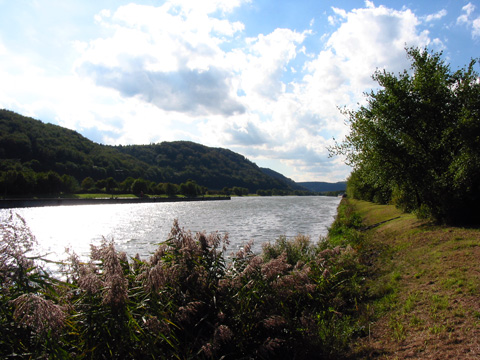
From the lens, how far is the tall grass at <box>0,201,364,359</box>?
4047 mm

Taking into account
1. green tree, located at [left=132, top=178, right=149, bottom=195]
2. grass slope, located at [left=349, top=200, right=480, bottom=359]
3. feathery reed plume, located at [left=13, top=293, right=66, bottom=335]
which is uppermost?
green tree, located at [left=132, top=178, right=149, bottom=195]

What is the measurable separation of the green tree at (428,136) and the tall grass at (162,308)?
39.5 ft

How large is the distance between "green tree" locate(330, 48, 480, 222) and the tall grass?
12030 mm

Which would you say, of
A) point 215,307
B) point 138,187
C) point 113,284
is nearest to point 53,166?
point 138,187

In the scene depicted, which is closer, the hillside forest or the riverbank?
the riverbank

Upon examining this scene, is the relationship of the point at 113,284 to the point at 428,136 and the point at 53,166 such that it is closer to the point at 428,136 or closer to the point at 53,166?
the point at 428,136

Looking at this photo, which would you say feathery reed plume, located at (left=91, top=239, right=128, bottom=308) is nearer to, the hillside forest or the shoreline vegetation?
the shoreline vegetation

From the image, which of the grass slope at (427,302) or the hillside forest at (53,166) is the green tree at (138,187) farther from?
the grass slope at (427,302)

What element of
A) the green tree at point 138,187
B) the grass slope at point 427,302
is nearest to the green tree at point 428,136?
the grass slope at point 427,302

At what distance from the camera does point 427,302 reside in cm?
742

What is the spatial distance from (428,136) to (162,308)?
704 inches

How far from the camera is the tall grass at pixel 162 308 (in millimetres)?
4047

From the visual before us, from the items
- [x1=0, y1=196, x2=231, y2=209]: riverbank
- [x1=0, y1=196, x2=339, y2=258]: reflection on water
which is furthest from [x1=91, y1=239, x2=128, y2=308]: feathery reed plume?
[x1=0, y1=196, x2=231, y2=209]: riverbank

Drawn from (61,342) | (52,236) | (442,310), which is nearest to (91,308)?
(61,342)
